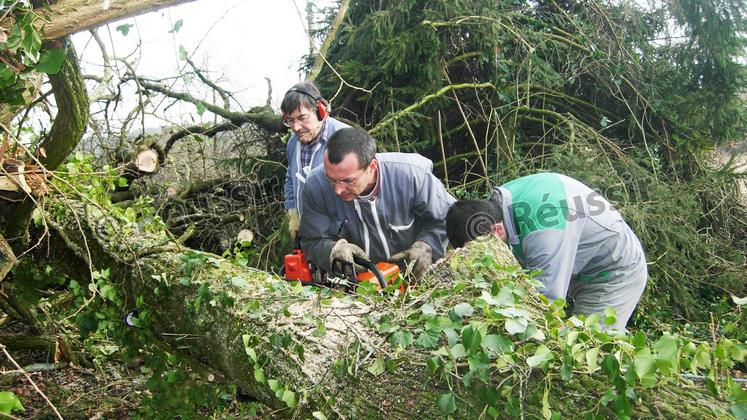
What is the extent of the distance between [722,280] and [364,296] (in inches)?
194

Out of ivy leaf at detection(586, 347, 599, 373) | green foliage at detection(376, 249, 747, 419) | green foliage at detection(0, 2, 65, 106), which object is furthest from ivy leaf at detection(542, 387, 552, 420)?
green foliage at detection(0, 2, 65, 106)

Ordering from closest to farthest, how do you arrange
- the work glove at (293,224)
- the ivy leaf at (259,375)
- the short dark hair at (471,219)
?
the ivy leaf at (259,375), the short dark hair at (471,219), the work glove at (293,224)

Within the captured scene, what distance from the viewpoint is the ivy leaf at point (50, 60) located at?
2197 millimetres

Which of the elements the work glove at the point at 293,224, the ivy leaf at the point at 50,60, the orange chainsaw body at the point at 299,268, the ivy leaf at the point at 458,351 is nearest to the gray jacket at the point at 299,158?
the work glove at the point at 293,224

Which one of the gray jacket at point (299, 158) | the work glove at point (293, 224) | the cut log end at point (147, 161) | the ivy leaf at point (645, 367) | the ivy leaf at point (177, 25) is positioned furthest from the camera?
the cut log end at point (147, 161)

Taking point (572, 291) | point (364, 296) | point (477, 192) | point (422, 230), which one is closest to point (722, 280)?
point (477, 192)

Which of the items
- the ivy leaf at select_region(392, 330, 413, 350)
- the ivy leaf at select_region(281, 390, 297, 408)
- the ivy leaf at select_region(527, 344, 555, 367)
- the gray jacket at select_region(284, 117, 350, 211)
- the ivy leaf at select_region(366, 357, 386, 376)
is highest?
the gray jacket at select_region(284, 117, 350, 211)

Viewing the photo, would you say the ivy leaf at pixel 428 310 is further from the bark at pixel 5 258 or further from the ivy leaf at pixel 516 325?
the bark at pixel 5 258

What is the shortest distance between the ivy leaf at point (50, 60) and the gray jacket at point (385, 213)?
1519 millimetres

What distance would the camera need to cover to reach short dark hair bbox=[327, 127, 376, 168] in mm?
3057

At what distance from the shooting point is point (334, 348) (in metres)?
1.95

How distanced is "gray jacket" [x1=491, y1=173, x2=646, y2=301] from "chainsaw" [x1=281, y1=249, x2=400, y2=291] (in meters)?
0.61

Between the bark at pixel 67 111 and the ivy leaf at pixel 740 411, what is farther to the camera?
the bark at pixel 67 111

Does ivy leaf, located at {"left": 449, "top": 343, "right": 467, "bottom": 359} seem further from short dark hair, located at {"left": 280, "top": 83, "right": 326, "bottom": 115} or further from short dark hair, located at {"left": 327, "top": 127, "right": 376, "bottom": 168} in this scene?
short dark hair, located at {"left": 280, "top": 83, "right": 326, "bottom": 115}
